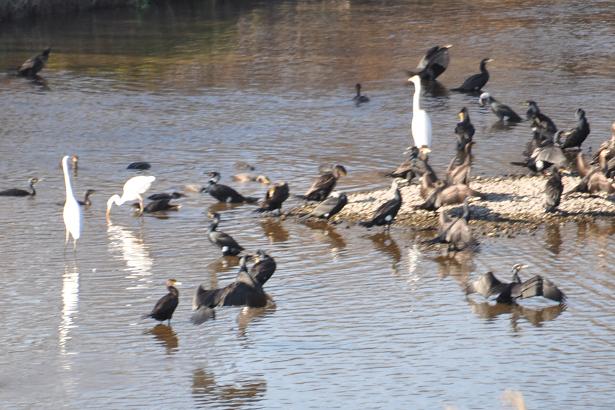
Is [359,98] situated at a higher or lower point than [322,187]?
higher

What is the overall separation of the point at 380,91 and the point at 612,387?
14.6m

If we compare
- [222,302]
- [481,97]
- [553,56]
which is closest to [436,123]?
[481,97]

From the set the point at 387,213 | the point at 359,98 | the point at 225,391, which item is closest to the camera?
the point at 225,391

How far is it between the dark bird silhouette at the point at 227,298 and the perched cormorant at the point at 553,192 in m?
4.54

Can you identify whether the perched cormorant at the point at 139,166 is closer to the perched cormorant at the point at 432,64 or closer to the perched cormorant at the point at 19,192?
the perched cormorant at the point at 19,192

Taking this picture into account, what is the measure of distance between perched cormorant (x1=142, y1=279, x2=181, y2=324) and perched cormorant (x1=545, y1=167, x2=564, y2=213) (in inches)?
215

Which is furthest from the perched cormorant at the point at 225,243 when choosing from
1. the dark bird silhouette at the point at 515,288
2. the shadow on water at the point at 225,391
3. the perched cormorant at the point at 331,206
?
the shadow on water at the point at 225,391

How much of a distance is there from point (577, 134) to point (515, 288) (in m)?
7.28

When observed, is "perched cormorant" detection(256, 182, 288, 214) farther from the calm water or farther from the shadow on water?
the shadow on water

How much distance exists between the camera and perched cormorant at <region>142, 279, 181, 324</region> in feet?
44.3

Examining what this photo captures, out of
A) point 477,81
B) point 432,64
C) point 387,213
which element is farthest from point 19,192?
point 432,64

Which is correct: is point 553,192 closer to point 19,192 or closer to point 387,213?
point 387,213

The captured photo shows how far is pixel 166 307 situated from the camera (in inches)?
531

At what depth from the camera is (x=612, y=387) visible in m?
12.1
